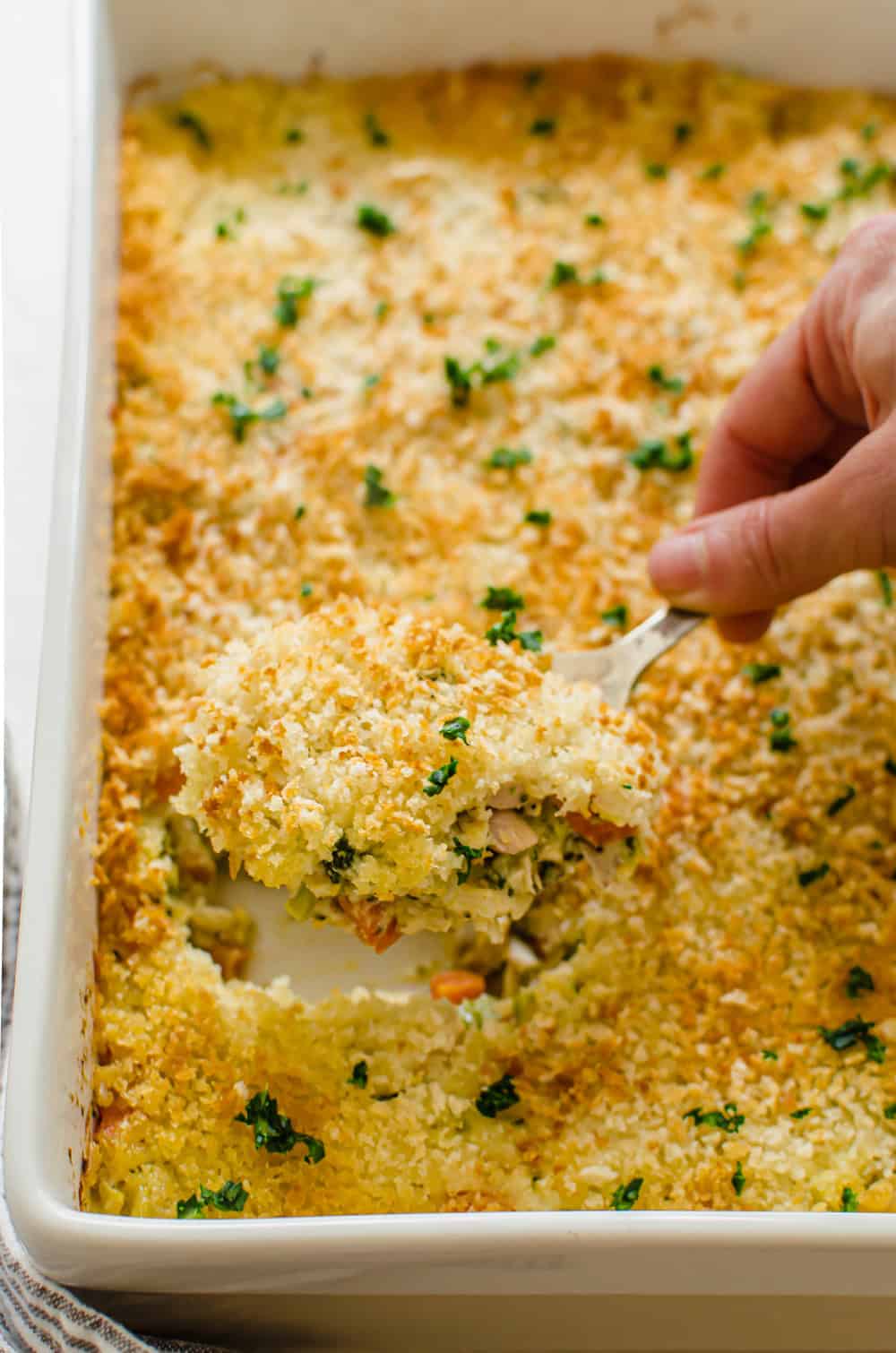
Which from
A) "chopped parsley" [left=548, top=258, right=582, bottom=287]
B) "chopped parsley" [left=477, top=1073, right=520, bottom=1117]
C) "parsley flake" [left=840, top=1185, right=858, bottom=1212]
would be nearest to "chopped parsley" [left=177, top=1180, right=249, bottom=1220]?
"chopped parsley" [left=477, top=1073, right=520, bottom=1117]

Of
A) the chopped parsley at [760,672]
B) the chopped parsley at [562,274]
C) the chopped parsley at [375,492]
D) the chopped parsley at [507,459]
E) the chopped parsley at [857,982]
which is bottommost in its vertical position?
the chopped parsley at [857,982]

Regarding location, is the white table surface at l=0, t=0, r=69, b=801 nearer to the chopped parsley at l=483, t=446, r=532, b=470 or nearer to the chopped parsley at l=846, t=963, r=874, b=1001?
the chopped parsley at l=483, t=446, r=532, b=470

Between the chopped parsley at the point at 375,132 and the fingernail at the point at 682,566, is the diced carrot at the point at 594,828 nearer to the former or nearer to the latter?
the fingernail at the point at 682,566

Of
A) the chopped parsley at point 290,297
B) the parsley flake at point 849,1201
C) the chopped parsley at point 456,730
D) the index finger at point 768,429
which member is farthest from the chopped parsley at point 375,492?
the parsley flake at point 849,1201

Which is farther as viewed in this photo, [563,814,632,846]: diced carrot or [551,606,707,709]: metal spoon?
[551,606,707,709]: metal spoon

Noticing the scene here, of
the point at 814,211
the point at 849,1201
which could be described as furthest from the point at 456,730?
the point at 814,211
